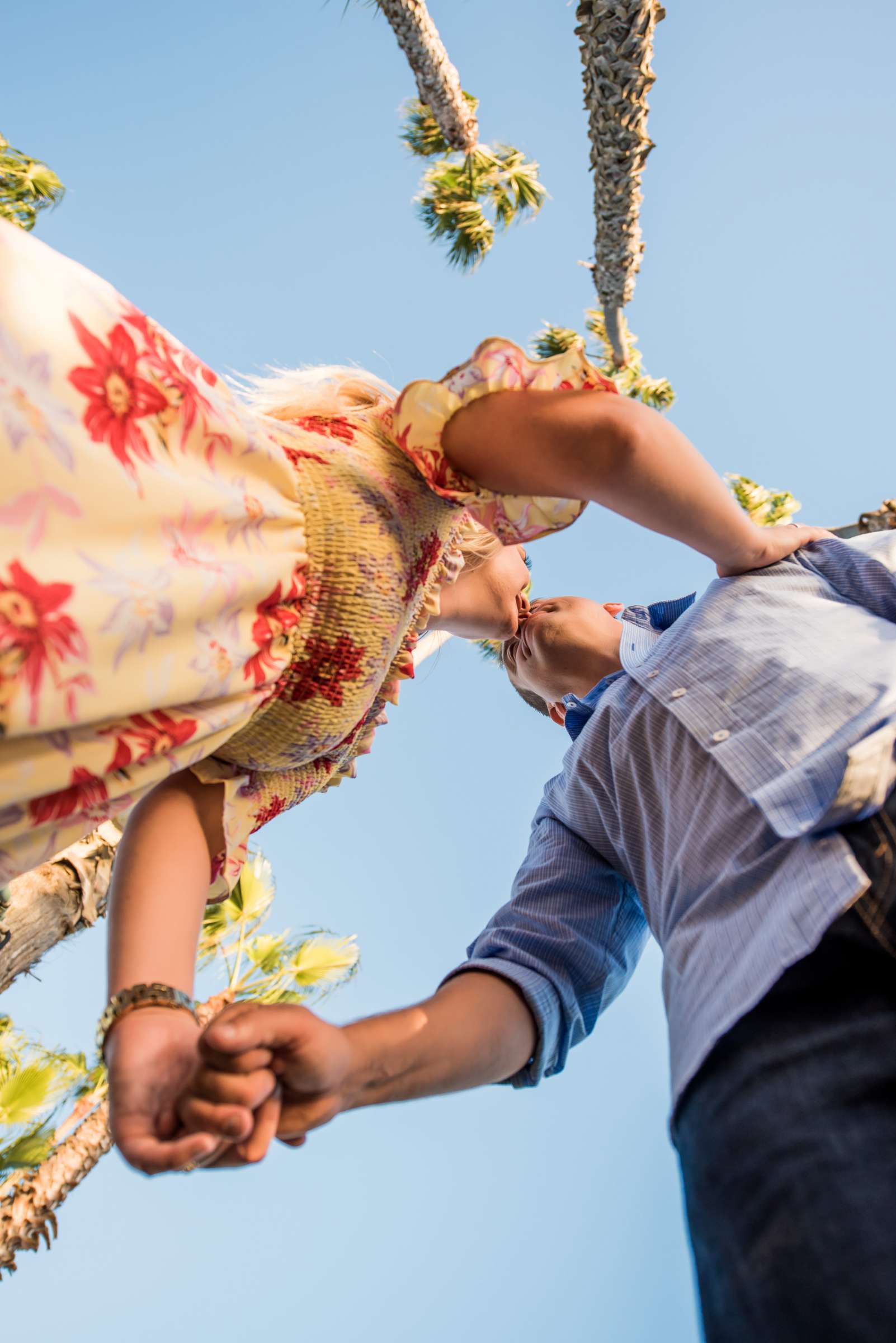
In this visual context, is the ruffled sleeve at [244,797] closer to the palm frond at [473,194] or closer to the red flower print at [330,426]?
the red flower print at [330,426]

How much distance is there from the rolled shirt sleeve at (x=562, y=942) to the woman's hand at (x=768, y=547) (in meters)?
0.64

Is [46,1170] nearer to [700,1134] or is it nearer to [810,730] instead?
[700,1134]

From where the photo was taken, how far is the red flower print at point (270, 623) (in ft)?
3.55

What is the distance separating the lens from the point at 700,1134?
1.06 meters

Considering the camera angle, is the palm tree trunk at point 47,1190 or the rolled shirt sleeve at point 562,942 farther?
the palm tree trunk at point 47,1190

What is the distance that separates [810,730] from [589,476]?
514 millimetres

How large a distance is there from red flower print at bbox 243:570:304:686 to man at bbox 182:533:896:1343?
440 mm

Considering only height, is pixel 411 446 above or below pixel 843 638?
above

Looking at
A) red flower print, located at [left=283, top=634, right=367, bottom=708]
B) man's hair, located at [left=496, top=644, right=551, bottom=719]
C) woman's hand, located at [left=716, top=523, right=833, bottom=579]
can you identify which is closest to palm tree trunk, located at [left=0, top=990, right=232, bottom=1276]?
man's hair, located at [left=496, top=644, right=551, bottom=719]

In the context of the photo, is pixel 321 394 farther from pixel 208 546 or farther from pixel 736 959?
pixel 736 959

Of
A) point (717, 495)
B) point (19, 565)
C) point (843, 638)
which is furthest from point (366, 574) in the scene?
point (843, 638)

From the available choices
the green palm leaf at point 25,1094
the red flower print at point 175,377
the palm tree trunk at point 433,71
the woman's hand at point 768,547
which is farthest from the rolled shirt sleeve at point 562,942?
the palm tree trunk at point 433,71

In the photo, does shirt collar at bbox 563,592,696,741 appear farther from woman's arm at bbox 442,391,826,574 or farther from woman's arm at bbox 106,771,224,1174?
woman's arm at bbox 106,771,224,1174

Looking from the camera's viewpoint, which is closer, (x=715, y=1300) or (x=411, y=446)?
(x=715, y=1300)
